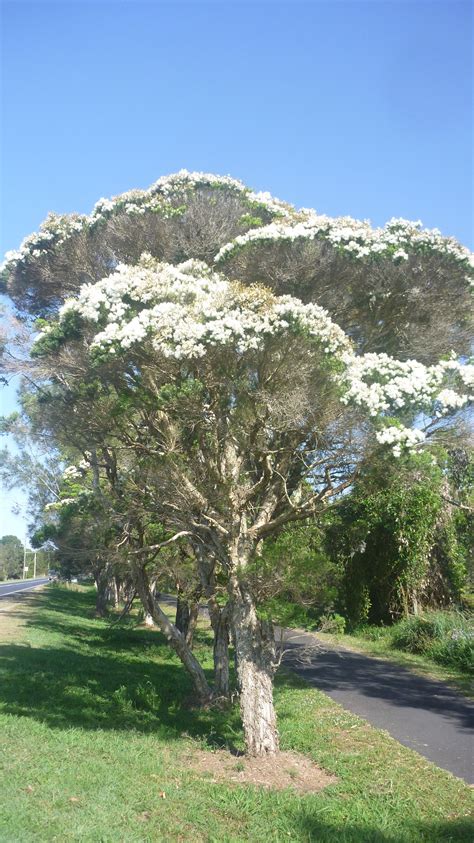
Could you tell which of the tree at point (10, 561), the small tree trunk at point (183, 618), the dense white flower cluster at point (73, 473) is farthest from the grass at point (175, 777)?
the tree at point (10, 561)

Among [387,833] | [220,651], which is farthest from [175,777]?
[220,651]

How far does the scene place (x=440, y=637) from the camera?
1426cm

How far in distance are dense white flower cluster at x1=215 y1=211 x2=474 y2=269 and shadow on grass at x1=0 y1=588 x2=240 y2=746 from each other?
243 inches

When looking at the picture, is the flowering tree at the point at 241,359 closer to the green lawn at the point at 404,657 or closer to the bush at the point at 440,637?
the green lawn at the point at 404,657

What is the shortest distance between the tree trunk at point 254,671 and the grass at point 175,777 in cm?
68

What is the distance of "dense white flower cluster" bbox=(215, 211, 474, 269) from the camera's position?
8250 mm

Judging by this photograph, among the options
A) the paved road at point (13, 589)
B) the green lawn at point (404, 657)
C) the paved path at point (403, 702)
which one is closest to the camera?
the paved path at point (403, 702)

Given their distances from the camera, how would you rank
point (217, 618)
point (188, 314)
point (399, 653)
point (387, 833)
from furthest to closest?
point (399, 653) → point (217, 618) → point (188, 314) → point (387, 833)

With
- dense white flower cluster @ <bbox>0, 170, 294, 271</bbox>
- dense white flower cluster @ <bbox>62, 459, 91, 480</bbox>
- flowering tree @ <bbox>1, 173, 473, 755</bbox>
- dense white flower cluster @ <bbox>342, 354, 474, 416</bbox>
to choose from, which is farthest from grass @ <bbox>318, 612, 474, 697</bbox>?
dense white flower cluster @ <bbox>0, 170, 294, 271</bbox>

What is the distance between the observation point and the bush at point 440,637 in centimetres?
1291

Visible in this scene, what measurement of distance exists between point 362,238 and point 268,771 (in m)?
6.24

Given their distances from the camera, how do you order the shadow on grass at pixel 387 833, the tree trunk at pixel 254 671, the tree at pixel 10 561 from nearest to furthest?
1. the shadow on grass at pixel 387 833
2. the tree trunk at pixel 254 671
3. the tree at pixel 10 561

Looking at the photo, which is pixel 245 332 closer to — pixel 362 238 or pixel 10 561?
pixel 362 238

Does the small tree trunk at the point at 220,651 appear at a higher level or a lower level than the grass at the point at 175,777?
higher
